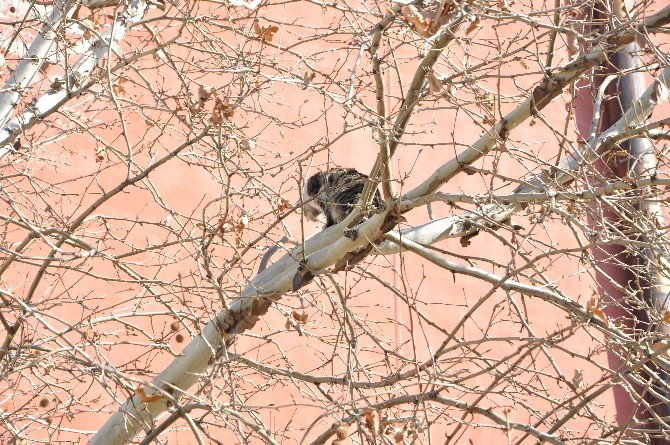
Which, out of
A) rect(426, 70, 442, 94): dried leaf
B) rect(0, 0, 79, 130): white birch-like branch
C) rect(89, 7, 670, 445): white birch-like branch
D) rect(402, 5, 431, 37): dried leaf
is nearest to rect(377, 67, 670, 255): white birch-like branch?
rect(89, 7, 670, 445): white birch-like branch

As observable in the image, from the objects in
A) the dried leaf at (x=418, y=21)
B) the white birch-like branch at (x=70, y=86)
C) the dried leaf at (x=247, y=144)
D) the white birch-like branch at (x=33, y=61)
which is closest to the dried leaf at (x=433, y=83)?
the dried leaf at (x=418, y=21)

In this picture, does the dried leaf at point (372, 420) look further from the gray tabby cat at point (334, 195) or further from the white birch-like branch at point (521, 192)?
the gray tabby cat at point (334, 195)

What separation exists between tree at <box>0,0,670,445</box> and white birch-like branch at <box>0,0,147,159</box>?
2cm

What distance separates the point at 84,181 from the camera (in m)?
7.38

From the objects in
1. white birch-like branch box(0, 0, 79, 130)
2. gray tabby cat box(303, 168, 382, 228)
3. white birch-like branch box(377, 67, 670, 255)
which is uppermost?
white birch-like branch box(0, 0, 79, 130)

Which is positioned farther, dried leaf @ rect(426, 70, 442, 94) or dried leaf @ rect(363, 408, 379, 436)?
dried leaf @ rect(426, 70, 442, 94)

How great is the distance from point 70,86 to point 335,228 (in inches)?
62.5

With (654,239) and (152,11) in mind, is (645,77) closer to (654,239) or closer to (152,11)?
(152,11)

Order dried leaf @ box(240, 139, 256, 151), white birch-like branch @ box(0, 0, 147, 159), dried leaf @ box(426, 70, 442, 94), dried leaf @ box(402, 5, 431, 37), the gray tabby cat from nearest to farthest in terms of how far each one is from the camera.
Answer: dried leaf @ box(402, 5, 431, 37) < dried leaf @ box(426, 70, 442, 94) < dried leaf @ box(240, 139, 256, 151) < white birch-like branch @ box(0, 0, 147, 159) < the gray tabby cat

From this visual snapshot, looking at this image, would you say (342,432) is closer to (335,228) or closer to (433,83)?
(433,83)

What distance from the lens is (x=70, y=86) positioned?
505 cm

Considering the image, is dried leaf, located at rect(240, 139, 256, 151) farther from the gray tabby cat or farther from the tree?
the gray tabby cat

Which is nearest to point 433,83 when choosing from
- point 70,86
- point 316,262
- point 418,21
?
point 418,21

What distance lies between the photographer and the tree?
3924mm
